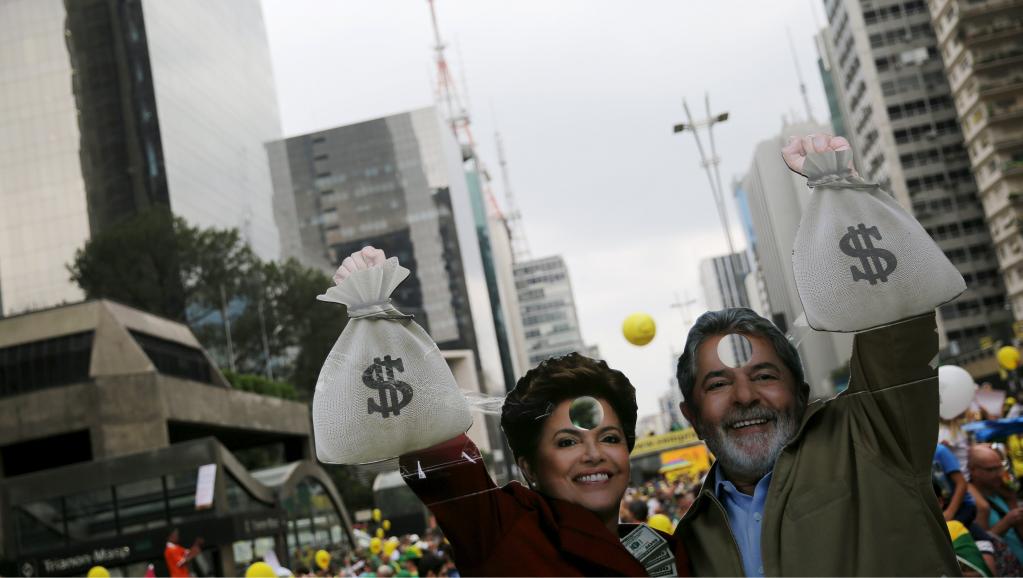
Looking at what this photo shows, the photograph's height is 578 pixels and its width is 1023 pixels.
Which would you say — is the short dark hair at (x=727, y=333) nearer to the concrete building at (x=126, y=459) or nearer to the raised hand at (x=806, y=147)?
the raised hand at (x=806, y=147)

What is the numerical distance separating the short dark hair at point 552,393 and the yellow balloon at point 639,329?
989mm

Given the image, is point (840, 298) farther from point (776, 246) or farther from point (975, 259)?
point (975, 259)

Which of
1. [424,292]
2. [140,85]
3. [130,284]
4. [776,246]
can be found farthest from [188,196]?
[776,246]

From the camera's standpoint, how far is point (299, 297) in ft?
203

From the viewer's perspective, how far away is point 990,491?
7.31 metres

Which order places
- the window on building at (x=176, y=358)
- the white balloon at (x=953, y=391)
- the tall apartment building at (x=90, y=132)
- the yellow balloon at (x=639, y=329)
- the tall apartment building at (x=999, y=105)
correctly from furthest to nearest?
the tall apartment building at (x=999, y=105), the tall apartment building at (x=90, y=132), the window on building at (x=176, y=358), the white balloon at (x=953, y=391), the yellow balloon at (x=639, y=329)

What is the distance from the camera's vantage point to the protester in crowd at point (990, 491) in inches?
284

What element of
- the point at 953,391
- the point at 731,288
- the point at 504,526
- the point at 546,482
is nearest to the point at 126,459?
the point at 953,391

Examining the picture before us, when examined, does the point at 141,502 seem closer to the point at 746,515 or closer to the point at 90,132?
the point at 746,515

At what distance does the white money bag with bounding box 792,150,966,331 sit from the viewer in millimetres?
2889

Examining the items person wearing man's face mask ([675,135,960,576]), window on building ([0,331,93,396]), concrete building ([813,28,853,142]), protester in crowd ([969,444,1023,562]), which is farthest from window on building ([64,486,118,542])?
concrete building ([813,28,853,142])

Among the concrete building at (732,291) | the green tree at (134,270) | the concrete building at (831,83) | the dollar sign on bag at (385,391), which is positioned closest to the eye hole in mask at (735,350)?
the concrete building at (732,291)

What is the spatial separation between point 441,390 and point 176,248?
182 feet

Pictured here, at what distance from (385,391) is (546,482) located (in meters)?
0.63
